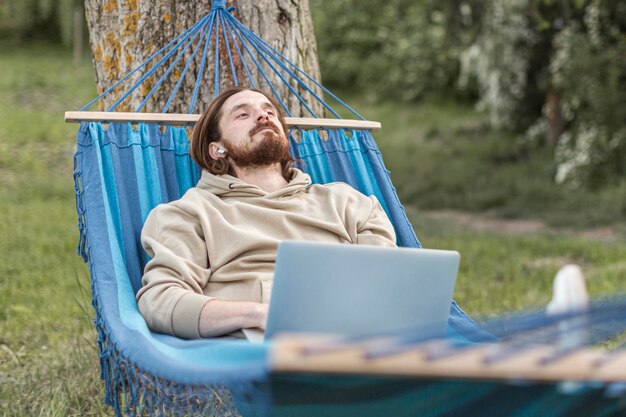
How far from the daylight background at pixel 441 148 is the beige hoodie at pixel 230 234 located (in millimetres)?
608

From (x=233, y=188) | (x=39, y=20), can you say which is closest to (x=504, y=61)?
(x=39, y=20)

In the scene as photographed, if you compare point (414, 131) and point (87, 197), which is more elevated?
point (87, 197)

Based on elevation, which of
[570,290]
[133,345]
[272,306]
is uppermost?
[570,290]

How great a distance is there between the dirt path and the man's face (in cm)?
473

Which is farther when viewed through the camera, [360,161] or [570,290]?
[360,161]

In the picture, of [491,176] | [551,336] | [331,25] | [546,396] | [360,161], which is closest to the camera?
[551,336]

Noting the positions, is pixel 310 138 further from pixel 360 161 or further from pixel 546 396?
pixel 546 396

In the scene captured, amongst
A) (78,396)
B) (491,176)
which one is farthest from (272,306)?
(491,176)

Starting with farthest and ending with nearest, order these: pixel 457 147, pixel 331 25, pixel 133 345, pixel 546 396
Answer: pixel 331 25
pixel 457 147
pixel 133 345
pixel 546 396

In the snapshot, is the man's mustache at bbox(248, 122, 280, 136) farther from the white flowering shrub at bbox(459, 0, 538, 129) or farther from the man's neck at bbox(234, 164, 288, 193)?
the white flowering shrub at bbox(459, 0, 538, 129)

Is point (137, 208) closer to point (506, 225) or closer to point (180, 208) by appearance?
point (180, 208)

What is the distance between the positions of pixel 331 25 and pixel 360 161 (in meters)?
11.5

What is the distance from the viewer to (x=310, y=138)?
2.88 meters

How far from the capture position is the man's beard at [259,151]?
2.50 m
